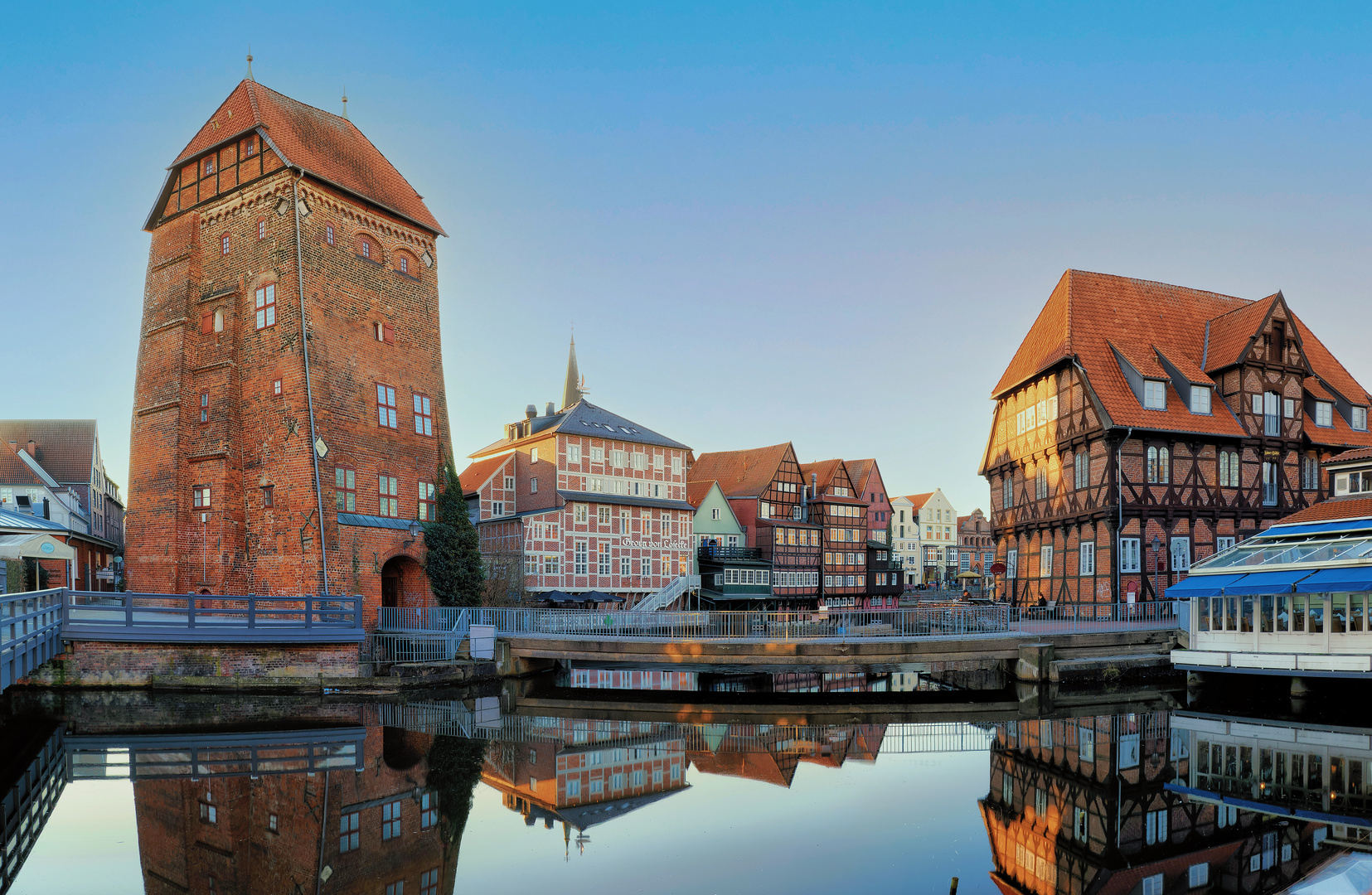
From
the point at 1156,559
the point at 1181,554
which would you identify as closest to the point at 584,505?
the point at 1156,559

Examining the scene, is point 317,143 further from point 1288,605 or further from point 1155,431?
point 1288,605

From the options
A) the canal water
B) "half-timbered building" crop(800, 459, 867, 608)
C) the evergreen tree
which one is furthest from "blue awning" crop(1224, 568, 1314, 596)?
"half-timbered building" crop(800, 459, 867, 608)

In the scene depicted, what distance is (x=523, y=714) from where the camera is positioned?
20828 mm

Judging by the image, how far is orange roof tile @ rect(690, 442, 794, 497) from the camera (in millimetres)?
57250

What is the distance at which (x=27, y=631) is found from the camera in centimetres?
1752

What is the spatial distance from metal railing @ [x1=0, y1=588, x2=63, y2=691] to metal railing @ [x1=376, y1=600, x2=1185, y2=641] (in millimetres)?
8802

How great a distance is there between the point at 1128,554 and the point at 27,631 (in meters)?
31.3

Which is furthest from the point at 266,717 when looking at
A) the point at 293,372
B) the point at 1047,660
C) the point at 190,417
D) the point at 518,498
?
the point at 518,498

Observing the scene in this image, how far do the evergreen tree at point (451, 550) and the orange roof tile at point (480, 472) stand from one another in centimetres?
1184

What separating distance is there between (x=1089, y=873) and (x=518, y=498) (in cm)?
3547

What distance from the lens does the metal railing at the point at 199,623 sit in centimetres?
2173

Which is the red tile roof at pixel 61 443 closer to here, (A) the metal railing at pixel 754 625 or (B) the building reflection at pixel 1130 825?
(A) the metal railing at pixel 754 625

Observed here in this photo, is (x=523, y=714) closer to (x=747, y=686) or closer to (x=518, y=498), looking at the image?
(x=747, y=686)

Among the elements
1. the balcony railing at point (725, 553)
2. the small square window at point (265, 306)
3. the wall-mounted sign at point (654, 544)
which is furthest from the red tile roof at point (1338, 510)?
the small square window at point (265, 306)
